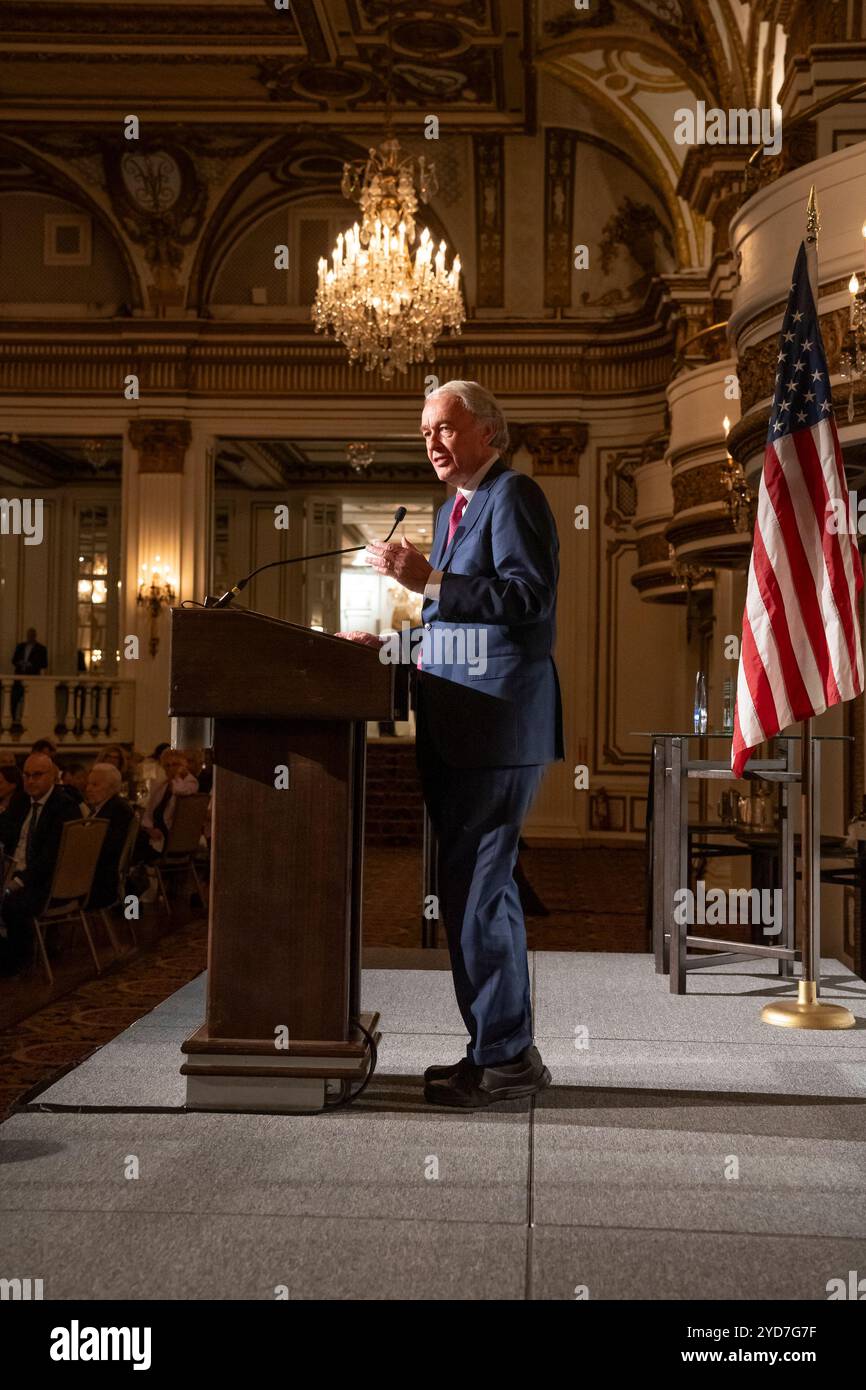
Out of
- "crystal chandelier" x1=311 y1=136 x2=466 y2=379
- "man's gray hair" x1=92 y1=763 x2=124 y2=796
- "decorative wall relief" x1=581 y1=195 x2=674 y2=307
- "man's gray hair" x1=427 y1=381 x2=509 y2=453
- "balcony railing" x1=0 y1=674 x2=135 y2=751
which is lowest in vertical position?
"man's gray hair" x1=92 y1=763 x2=124 y2=796

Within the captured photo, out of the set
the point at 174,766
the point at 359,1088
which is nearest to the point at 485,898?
the point at 359,1088

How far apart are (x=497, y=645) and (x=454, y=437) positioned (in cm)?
49

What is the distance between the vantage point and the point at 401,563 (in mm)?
2924

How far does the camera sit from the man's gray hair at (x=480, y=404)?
10.0 ft

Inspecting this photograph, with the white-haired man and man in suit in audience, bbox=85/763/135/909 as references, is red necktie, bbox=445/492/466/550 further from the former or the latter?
man in suit in audience, bbox=85/763/135/909

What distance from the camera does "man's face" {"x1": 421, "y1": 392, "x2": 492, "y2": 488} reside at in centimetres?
305

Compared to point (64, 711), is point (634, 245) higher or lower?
higher

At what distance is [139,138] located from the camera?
1366 centimetres

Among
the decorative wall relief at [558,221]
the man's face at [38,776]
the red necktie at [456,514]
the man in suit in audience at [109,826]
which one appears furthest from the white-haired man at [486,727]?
the decorative wall relief at [558,221]

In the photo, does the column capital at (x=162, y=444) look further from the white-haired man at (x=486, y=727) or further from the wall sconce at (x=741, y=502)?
the white-haired man at (x=486, y=727)

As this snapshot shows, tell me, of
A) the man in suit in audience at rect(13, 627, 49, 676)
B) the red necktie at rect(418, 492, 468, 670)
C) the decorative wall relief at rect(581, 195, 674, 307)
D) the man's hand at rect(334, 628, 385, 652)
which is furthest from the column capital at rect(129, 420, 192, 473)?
the man's hand at rect(334, 628, 385, 652)

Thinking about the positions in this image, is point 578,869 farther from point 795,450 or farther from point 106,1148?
point 106,1148

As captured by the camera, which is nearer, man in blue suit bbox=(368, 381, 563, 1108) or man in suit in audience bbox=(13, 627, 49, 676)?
man in blue suit bbox=(368, 381, 563, 1108)

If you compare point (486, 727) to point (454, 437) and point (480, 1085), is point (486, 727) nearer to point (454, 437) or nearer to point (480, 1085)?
point (454, 437)
